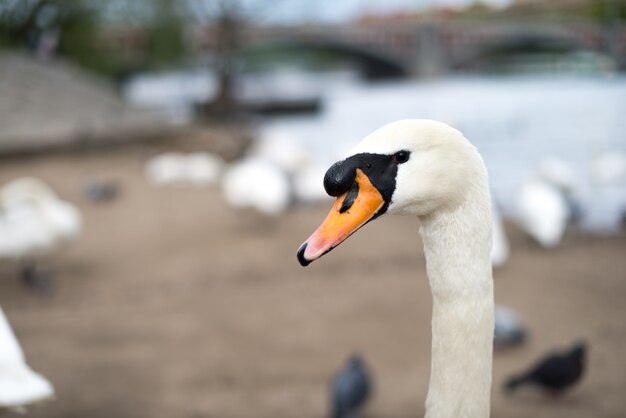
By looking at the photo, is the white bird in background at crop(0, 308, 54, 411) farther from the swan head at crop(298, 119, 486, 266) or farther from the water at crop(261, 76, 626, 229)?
the water at crop(261, 76, 626, 229)

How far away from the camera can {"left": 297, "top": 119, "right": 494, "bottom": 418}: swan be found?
186cm

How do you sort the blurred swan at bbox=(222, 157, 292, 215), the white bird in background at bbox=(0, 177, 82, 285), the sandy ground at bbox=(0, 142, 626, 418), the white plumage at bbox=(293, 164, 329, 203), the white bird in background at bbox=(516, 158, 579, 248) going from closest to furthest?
the sandy ground at bbox=(0, 142, 626, 418) < the white bird in background at bbox=(0, 177, 82, 285) < the white bird in background at bbox=(516, 158, 579, 248) < the blurred swan at bbox=(222, 157, 292, 215) < the white plumage at bbox=(293, 164, 329, 203)

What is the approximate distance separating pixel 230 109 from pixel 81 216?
1633 centimetres

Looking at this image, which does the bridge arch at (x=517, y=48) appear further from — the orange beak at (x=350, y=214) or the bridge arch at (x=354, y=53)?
the orange beak at (x=350, y=214)

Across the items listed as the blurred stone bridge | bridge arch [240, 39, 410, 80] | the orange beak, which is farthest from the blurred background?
bridge arch [240, 39, 410, 80]

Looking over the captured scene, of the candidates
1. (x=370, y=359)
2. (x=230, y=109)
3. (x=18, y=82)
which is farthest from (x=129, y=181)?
(x=230, y=109)

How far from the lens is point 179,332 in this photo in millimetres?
5699

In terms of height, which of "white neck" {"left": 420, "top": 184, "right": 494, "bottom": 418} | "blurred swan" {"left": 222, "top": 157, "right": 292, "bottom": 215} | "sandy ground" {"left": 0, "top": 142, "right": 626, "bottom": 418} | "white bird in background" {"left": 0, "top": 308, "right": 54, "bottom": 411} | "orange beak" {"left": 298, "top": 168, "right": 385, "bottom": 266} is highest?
"orange beak" {"left": 298, "top": 168, "right": 385, "bottom": 266}

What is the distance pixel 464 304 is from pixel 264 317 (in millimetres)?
4266

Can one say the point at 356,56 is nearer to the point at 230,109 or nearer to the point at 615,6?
the point at 615,6

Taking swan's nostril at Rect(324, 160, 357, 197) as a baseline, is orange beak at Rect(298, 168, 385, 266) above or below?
below

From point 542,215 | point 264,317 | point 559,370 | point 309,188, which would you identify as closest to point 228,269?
point 264,317

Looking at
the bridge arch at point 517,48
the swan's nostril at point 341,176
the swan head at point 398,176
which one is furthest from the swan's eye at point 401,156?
the bridge arch at point 517,48

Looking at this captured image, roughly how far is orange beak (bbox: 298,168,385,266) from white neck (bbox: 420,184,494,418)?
0.19 meters
